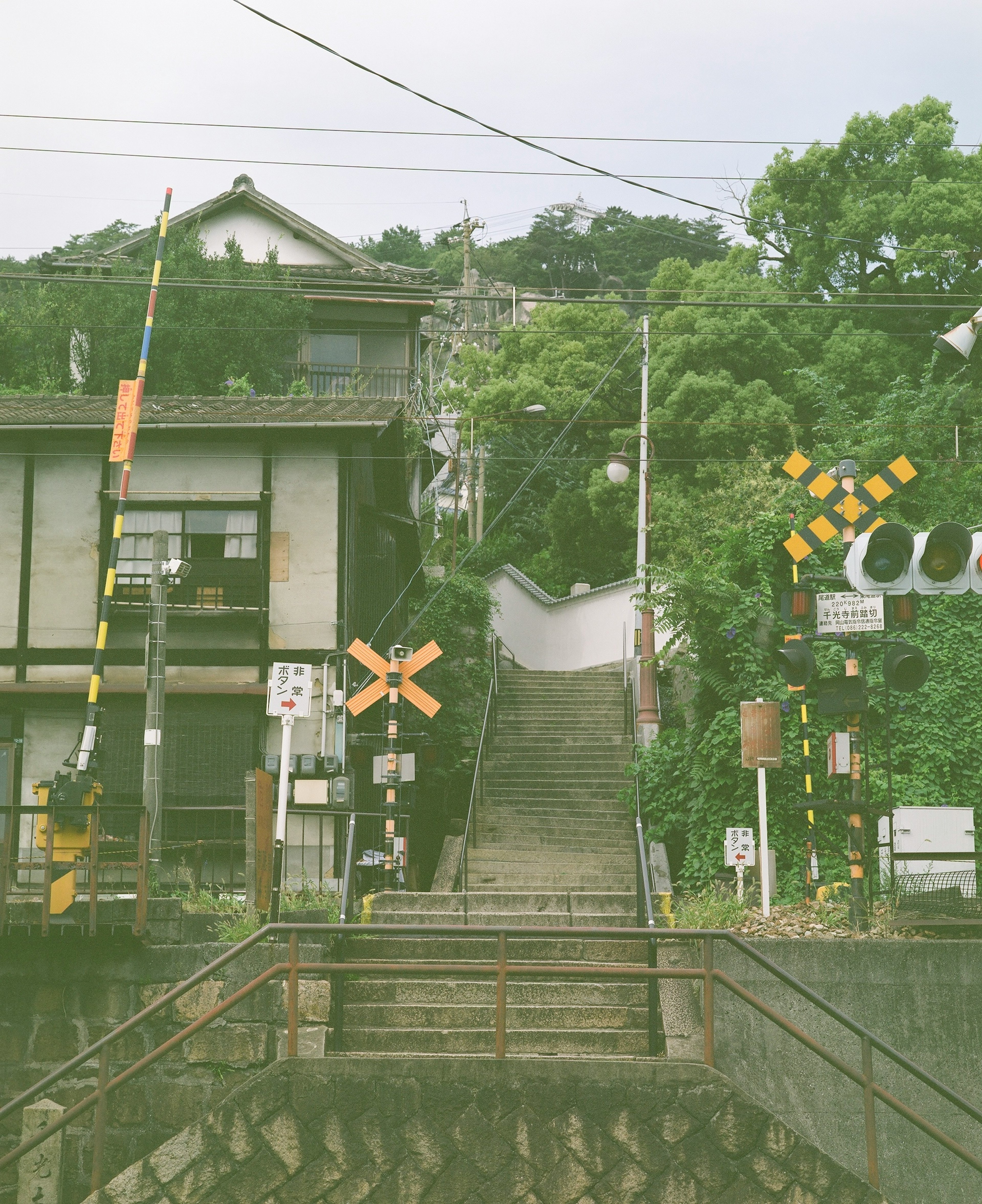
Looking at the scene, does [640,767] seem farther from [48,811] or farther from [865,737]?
[48,811]

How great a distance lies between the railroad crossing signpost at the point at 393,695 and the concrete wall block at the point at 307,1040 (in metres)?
4.36

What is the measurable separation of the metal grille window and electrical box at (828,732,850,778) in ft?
29.4

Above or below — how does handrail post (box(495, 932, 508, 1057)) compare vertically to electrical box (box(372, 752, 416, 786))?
below

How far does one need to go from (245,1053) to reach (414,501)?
21.2 meters

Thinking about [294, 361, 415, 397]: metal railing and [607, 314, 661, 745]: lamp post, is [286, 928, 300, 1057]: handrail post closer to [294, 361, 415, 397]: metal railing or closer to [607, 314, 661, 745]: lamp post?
[607, 314, 661, 745]: lamp post

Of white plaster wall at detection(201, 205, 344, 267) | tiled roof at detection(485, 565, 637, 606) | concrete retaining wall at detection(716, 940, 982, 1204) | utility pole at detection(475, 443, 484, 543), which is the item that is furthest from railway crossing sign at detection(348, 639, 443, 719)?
utility pole at detection(475, 443, 484, 543)

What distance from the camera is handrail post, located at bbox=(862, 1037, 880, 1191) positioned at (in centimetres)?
805

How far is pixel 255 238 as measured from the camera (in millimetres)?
30094

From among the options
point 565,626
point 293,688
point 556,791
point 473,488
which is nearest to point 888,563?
point 293,688

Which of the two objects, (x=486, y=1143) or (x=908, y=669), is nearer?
(x=486, y=1143)

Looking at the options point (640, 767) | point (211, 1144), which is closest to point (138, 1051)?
point (211, 1144)

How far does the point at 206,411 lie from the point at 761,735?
987 cm

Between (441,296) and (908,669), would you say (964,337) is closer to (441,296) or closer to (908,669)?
(908,669)

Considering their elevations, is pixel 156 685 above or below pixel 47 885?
above
